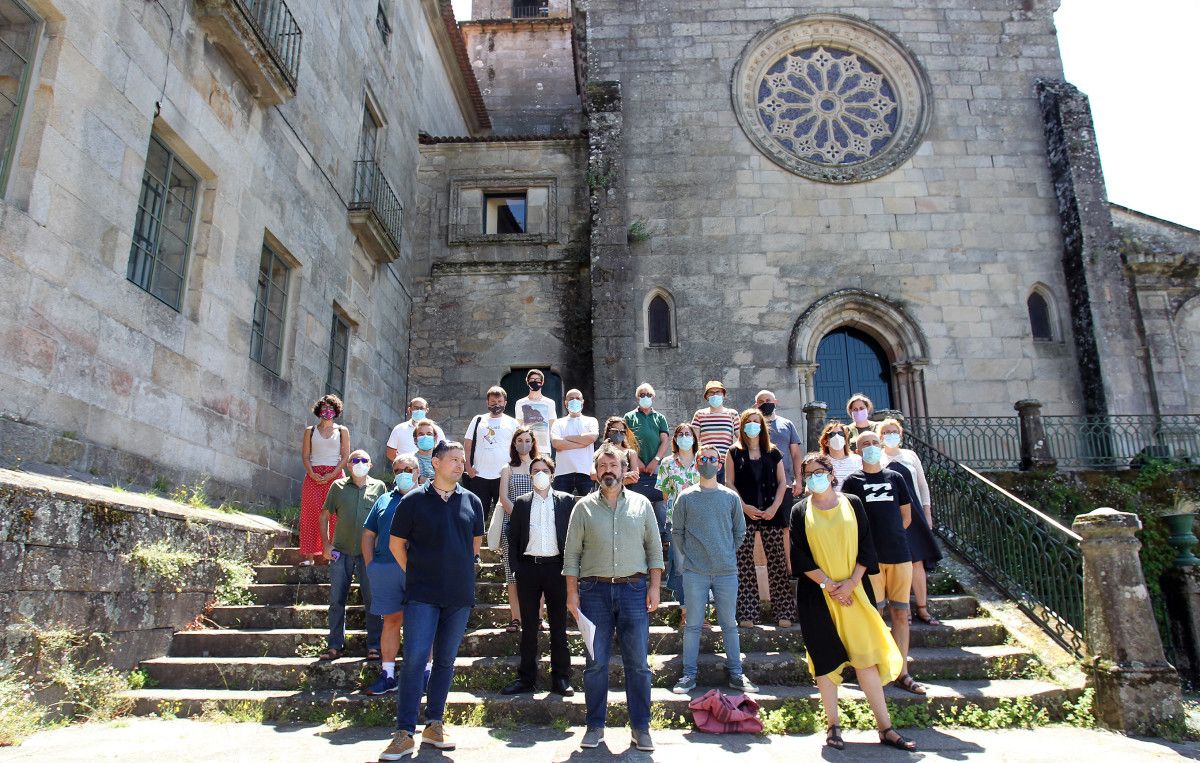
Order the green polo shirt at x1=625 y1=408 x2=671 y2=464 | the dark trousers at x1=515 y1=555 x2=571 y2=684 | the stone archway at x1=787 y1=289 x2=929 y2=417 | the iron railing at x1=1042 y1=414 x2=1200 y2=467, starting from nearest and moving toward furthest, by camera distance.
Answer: the dark trousers at x1=515 y1=555 x2=571 y2=684
the green polo shirt at x1=625 y1=408 x2=671 y2=464
the iron railing at x1=1042 y1=414 x2=1200 y2=467
the stone archway at x1=787 y1=289 x2=929 y2=417

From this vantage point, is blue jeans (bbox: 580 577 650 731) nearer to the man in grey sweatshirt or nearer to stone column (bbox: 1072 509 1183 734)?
the man in grey sweatshirt

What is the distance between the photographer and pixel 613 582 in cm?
490

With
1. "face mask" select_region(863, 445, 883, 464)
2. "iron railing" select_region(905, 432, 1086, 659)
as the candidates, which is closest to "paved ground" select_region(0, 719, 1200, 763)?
"iron railing" select_region(905, 432, 1086, 659)

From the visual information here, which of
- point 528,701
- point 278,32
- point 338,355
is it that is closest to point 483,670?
point 528,701

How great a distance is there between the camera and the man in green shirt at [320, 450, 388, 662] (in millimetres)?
6012

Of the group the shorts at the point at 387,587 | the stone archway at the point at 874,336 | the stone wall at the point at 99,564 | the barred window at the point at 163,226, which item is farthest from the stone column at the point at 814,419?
the barred window at the point at 163,226

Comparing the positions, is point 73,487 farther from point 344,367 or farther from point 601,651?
point 344,367

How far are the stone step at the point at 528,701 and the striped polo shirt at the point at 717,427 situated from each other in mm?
2529

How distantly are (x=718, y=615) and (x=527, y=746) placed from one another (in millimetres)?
1693

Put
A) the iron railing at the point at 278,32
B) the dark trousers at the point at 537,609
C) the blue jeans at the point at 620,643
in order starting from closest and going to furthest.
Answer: the blue jeans at the point at 620,643, the dark trousers at the point at 537,609, the iron railing at the point at 278,32

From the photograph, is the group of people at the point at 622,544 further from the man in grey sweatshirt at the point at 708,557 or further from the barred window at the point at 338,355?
the barred window at the point at 338,355

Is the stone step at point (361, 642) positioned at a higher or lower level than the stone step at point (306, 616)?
lower

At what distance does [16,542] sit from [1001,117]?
1646cm

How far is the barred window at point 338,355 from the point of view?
38.0 ft
